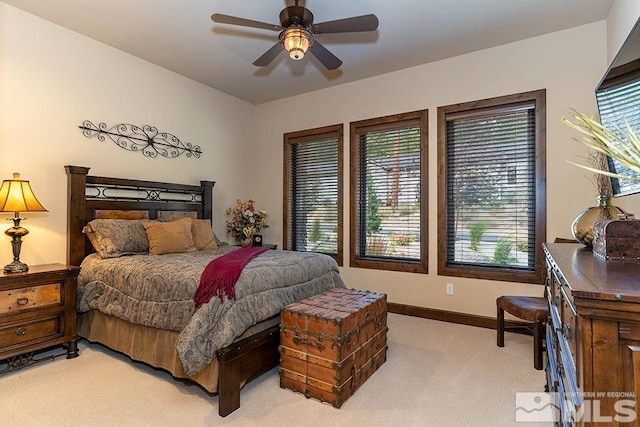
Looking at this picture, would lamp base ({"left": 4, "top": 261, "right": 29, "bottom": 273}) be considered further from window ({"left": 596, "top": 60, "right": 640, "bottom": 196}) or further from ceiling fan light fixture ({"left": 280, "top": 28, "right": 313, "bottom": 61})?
window ({"left": 596, "top": 60, "right": 640, "bottom": 196})

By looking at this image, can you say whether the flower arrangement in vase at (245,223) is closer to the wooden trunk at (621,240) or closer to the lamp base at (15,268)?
the lamp base at (15,268)

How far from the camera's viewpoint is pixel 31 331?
2596 millimetres

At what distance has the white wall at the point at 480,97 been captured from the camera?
10.4ft

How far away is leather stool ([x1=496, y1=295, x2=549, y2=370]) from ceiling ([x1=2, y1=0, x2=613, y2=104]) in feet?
8.32

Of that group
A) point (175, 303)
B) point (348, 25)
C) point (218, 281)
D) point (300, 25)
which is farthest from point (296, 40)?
point (175, 303)

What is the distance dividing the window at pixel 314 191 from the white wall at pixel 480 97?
16 cm

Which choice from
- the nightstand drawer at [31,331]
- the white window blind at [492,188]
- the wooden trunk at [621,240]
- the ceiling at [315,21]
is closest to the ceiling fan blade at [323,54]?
the ceiling at [315,21]

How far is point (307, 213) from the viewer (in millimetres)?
4969

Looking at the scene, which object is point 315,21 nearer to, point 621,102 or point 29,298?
point 621,102

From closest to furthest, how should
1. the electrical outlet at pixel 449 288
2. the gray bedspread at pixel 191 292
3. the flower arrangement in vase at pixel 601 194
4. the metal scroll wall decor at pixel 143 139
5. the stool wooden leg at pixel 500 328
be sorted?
the flower arrangement in vase at pixel 601 194 → the gray bedspread at pixel 191 292 → the stool wooden leg at pixel 500 328 → the metal scroll wall decor at pixel 143 139 → the electrical outlet at pixel 449 288

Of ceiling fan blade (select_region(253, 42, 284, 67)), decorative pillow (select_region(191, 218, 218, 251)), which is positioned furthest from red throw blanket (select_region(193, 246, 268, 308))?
ceiling fan blade (select_region(253, 42, 284, 67))

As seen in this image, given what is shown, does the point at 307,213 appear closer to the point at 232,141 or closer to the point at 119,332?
the point at 232,141

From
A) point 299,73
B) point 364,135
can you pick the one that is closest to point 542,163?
point 364,135

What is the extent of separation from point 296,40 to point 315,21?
0.92 m
